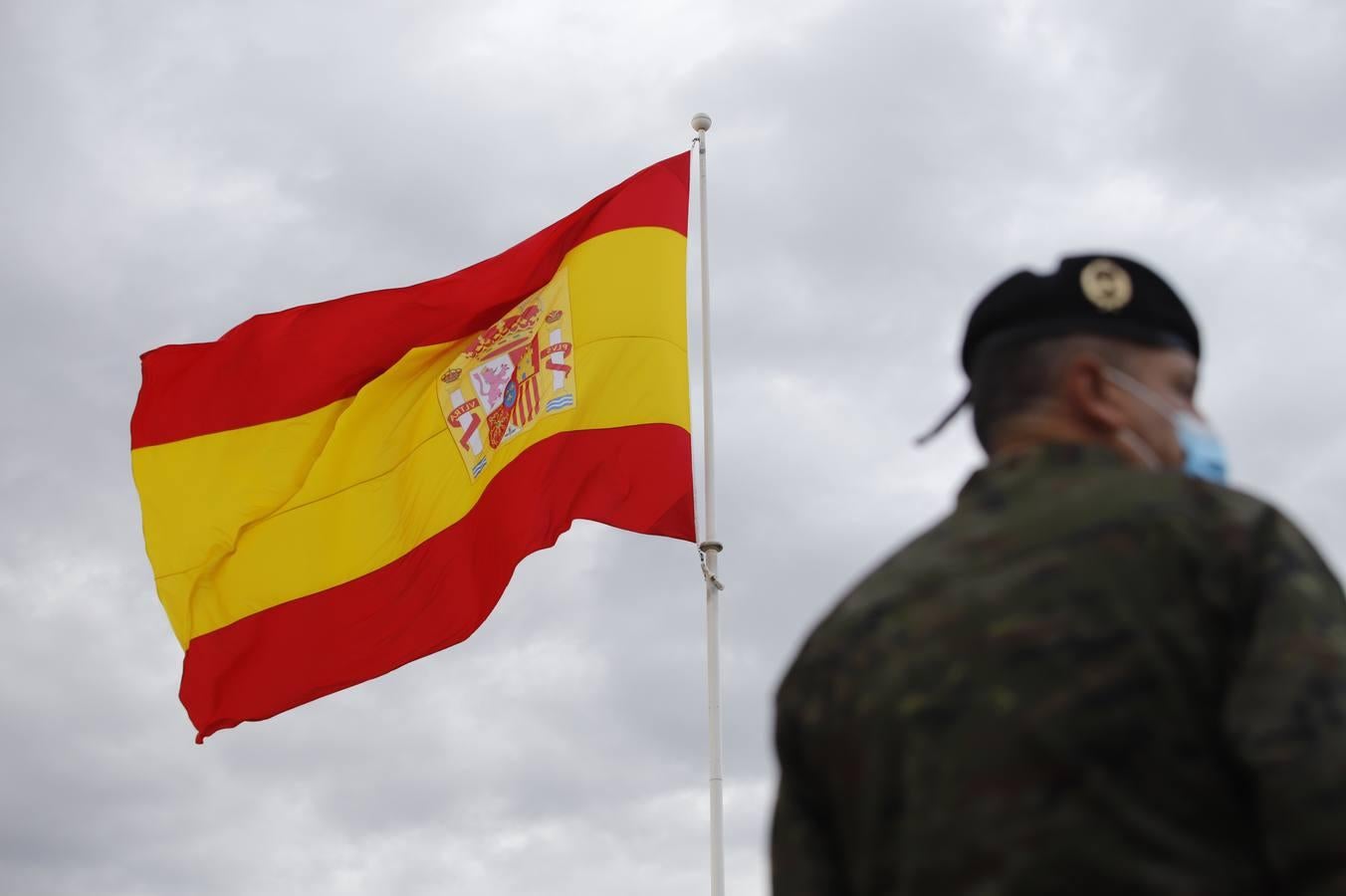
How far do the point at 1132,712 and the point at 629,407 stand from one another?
818 centimetres

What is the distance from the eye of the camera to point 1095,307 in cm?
251

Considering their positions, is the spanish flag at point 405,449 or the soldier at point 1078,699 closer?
the soldier at point 1078,699

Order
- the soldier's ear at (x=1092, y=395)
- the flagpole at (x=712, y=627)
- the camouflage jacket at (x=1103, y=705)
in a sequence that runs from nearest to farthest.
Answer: the camouflage jacket at (x=1103, y=705) < the soldier's ear at (x=1092, y=395) < the flagpole at (x=712, y=627)

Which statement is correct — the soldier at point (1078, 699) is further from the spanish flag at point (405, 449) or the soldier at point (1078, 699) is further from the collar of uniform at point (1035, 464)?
the spanish flag at point (405, 449)

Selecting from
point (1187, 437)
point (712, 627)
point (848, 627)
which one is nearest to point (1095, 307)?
point (1187, 437)

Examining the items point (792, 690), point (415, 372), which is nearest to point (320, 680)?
point (415, 372)

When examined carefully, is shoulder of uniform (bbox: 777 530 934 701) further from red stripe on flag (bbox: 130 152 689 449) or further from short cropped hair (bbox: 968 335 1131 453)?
red stripe on flag (bbox: 130 152 689 449)

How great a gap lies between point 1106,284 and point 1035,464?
1.25ft

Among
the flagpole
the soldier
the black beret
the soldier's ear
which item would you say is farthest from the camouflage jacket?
the flagpole

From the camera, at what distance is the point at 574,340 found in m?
10.4

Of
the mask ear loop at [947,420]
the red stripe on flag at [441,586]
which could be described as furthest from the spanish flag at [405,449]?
the mask ear loop at [947,420]

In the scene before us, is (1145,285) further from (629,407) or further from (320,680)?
(320,680)

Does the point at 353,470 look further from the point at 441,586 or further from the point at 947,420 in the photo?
the point at 947,420

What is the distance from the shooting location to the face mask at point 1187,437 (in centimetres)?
246
